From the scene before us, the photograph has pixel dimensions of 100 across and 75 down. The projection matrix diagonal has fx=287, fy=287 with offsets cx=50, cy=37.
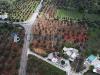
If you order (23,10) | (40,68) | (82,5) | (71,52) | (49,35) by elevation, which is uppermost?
(82,5)

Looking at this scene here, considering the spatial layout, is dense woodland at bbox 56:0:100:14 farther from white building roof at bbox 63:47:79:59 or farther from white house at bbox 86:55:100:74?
white house at bbox 86:55:100:74

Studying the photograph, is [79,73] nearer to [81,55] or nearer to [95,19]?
[81,55]

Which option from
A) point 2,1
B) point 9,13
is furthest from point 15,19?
point 2,1

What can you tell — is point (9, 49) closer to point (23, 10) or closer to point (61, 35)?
point (61, 35)

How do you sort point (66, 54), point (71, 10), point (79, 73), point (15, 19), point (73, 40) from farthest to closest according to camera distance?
point (71, 10), point (15, 19), point (73, 40), point (66, 54), point (79, 73)

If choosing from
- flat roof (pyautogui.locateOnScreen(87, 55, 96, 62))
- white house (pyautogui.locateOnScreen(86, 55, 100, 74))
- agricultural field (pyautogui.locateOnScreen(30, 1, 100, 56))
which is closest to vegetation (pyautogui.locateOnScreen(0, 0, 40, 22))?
agricultural field (pyautogui.locateOnScreen(30, 1, 100, 56))

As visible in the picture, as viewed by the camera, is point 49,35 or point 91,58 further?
point 49,35

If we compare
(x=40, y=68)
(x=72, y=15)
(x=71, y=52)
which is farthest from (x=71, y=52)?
(x=72, y=15)

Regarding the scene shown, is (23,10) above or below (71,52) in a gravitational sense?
above
